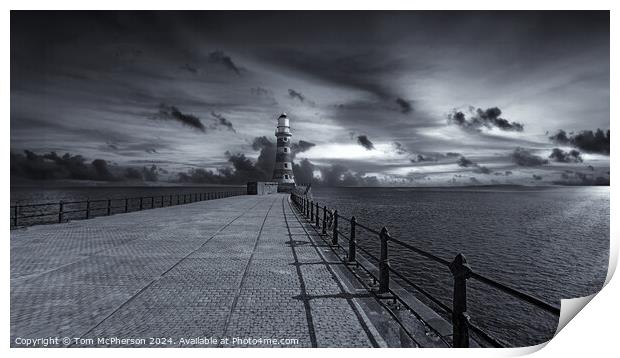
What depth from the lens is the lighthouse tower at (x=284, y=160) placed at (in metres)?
63.3

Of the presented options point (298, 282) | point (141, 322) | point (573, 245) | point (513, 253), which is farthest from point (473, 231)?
point (141, 322)

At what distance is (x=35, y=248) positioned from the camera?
8859 millimetres

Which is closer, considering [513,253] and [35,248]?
[35,248]

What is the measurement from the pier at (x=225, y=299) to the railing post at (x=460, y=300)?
1cm

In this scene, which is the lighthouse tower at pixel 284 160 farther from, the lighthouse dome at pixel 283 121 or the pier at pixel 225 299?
the pier at pixel 225 299

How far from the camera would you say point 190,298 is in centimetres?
511

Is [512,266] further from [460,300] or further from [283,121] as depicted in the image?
[283,121]

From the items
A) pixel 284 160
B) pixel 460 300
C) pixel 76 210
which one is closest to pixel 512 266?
pixel 460 300

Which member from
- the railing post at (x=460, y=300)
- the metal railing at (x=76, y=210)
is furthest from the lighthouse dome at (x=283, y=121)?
the railing post at (x=460, y=300)

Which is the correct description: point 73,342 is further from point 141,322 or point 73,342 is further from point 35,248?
A: point 35,248

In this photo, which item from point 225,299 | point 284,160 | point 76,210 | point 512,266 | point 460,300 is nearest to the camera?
point 460,300

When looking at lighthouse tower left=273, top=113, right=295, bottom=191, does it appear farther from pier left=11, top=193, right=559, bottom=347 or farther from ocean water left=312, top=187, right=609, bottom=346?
pier left=11, top=193, right=559, bottom=347

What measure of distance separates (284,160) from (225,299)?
58762 millimetres
